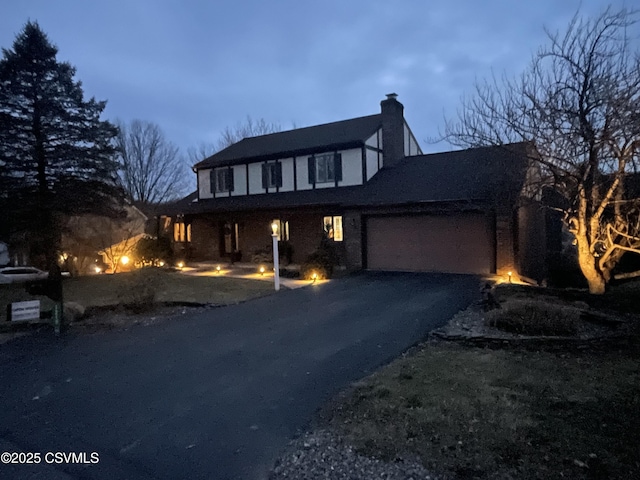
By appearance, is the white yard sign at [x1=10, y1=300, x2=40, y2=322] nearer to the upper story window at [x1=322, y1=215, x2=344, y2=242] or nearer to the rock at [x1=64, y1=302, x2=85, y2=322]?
the rock at [x1=64, y1=302, x2=85, y2=322]

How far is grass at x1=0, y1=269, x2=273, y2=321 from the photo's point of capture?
1180 centimetres

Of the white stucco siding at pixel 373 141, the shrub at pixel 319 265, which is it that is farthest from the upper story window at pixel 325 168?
the shrub at pixel 319 265

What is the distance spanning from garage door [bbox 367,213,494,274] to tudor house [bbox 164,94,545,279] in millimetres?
39

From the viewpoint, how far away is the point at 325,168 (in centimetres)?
2109

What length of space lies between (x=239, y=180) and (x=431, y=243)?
37.2 ft

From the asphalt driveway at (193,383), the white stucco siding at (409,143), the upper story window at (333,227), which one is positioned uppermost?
the white stucco siding at (409,143)

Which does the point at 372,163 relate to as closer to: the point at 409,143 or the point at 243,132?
the point at 409,143

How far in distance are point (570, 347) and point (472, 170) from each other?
38.4 feet

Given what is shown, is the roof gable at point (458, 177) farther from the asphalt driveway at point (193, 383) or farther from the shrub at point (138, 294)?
the shrub at point (138, 294)

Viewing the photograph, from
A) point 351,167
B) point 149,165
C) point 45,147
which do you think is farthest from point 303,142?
point 149,165

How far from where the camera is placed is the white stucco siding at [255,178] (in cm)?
2294

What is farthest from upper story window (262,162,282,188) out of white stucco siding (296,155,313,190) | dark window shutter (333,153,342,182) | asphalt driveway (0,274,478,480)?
asphalt driveway (0,274,478,480)

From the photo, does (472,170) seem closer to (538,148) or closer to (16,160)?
(538,148)

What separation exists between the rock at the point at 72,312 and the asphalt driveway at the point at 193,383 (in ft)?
4.42
